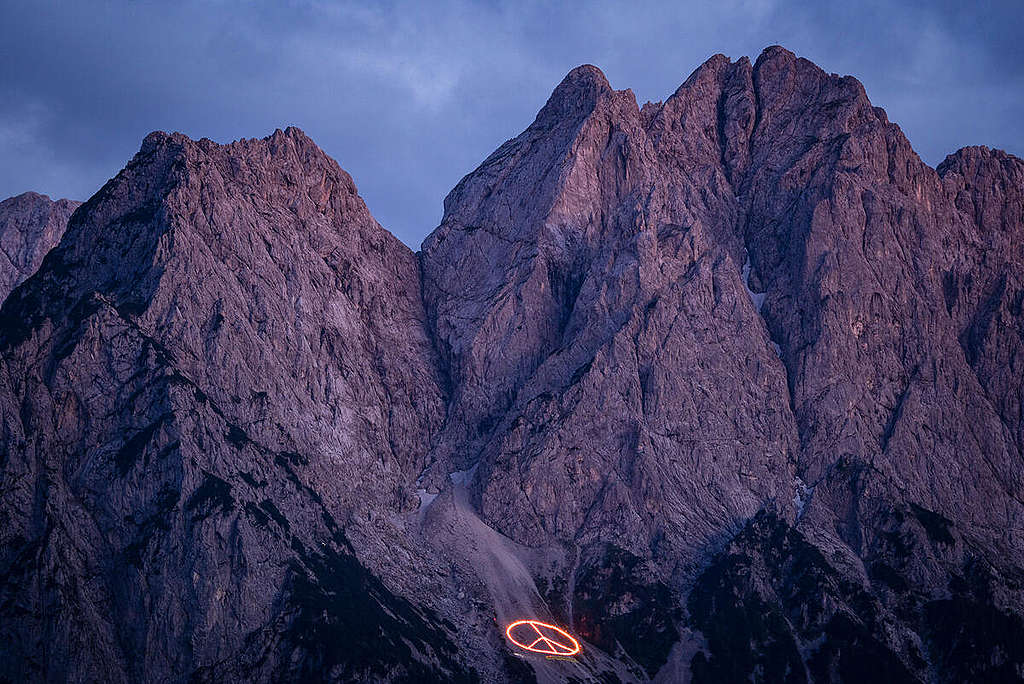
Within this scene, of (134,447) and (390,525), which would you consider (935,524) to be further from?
(134,447)

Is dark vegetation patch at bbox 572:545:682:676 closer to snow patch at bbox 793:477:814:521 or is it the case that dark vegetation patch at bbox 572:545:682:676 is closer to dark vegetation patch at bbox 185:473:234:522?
snow patch at bbox 793:477:814:521

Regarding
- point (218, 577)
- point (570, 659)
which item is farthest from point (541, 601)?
point (218, 577)

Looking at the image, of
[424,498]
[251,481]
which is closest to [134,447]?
[251,481]

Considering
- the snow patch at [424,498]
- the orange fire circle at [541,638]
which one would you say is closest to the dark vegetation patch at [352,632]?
the orange fire circle at [541,638]

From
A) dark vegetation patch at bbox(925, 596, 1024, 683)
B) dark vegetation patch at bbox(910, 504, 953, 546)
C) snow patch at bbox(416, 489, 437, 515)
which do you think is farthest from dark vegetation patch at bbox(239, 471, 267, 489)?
dark vegetation patch at bbox(910, 504, 953, 546)

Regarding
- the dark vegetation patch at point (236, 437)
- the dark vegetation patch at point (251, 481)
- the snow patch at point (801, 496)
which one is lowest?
the dark vegetation patch at point (251, 481)

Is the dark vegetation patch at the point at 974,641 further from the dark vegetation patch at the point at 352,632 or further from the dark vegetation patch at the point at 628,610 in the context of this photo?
the dark vegetation patch at the point at 352,632

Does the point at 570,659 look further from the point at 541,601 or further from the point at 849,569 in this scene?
the point at 849,569
